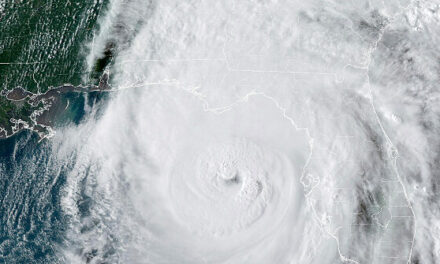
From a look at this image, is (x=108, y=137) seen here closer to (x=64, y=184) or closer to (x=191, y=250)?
(x=64, y=184)

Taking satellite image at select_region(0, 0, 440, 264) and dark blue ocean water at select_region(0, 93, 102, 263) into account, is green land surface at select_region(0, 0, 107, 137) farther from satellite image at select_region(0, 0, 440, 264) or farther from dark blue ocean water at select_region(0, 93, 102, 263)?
dark blue ocean water at select_region(0, 93, 102, 263)

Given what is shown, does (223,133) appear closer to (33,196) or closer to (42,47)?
(33,196)

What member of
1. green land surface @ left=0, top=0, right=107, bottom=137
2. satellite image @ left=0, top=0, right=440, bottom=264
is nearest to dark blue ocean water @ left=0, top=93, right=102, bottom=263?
satellite image @ left=0, top=0, right=440, bottom=264

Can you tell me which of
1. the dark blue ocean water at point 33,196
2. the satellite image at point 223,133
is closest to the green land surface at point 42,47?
the satellite image at point 223,133

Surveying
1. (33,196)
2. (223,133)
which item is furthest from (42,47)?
(223,133)

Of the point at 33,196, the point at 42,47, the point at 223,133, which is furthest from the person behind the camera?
the point at 42,47

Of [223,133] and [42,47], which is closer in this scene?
[223,133]

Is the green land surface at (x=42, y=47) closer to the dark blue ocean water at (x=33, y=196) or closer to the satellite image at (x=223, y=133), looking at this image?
the satellite image at (x=223, y=133)

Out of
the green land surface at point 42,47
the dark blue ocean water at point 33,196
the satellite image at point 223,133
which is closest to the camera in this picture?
the satellite image at point 223,133
